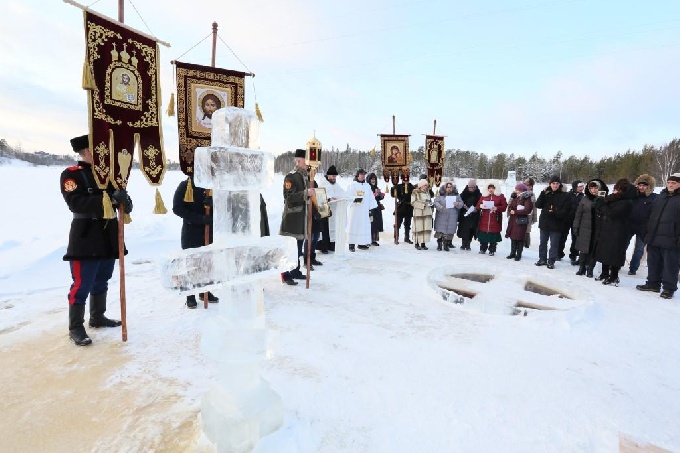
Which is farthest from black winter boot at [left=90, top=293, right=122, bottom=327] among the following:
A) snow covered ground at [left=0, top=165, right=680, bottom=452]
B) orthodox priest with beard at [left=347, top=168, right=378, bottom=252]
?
orthodox priest with beard at [left=347, top=168, right=378, bottom=252]

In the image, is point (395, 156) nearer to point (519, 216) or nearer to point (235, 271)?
point (519, 216)

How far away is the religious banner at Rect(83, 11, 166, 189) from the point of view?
114 inches

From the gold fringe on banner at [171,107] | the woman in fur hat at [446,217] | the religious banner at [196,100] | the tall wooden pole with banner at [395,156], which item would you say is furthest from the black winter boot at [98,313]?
the tall wooden pole with banner at [395,156]

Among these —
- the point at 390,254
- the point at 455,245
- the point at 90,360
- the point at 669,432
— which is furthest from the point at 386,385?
the point at 455,245

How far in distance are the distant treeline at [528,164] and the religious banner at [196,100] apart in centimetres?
2776

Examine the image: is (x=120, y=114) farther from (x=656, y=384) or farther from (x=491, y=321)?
(x=656, y=384)

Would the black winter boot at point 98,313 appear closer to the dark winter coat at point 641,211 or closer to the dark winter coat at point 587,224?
the dark winter coat at point 587,224

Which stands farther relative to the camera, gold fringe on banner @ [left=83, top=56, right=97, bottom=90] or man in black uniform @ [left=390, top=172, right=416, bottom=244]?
man in black uniform @ [left=390, top=172, right=416, bottom=244]

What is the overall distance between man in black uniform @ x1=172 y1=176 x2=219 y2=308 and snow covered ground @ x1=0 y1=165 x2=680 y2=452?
2.12 ft

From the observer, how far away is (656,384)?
2.70 meters

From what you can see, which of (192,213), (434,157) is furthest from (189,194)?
(434,157)

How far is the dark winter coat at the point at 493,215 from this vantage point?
24.3 ft

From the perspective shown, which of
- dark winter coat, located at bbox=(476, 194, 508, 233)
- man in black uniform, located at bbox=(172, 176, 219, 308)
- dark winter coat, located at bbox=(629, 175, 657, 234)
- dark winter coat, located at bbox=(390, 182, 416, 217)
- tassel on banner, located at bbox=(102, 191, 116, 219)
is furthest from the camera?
dark winter coat, located at bbox=(390, 182, 416, 217)

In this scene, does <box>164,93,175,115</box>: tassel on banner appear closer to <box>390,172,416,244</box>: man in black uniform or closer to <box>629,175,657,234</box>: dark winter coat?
<box>390,172,416,244</box>: man in black uniform
